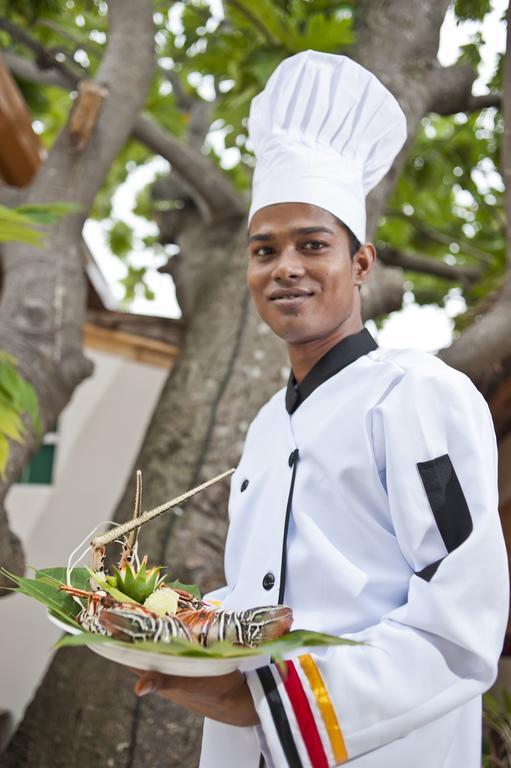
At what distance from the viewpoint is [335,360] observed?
165 cm

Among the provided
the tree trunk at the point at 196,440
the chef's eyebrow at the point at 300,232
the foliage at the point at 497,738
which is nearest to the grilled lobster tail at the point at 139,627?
the chef's eyebrow at the point at 300,232

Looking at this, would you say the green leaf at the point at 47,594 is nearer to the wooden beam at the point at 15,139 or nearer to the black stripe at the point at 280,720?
the black stripe at the point at 280,720

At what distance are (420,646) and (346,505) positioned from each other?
0.94 feet

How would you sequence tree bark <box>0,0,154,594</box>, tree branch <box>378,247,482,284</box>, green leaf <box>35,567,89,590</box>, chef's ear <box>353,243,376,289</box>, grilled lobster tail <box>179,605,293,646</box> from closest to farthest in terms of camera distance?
1. grilled lobster tail <box>179,605,293,646</box>
2. green leaf <box>35,567,89,590</box>
3. chef's ear <box>353,243,376,289</box>
4. tree bark <box>0,0,154,594</box>
5. tree branch <box>378,247,482,284</box>

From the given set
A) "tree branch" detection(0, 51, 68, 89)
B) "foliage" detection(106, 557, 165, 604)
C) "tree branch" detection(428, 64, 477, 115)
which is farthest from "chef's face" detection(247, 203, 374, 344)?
"tree branch" detection(0, 51, 68, 89)

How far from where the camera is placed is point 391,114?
5.85 feet

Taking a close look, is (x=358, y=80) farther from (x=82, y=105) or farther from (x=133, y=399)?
(x=133, y=399)

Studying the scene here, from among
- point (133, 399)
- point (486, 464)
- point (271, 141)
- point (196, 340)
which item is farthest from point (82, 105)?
point (486, 464)

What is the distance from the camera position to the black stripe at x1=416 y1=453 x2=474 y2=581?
1.28 metres

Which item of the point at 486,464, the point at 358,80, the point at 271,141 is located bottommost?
the point at 486,464

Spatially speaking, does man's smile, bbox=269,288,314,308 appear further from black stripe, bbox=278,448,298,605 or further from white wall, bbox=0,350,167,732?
white wall, bbox=0,350,167,732

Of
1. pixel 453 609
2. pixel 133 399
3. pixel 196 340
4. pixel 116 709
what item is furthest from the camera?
pixel 133 399

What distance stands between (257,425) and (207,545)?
1.01 metres

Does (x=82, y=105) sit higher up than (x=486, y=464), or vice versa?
(x=82, y=105)
